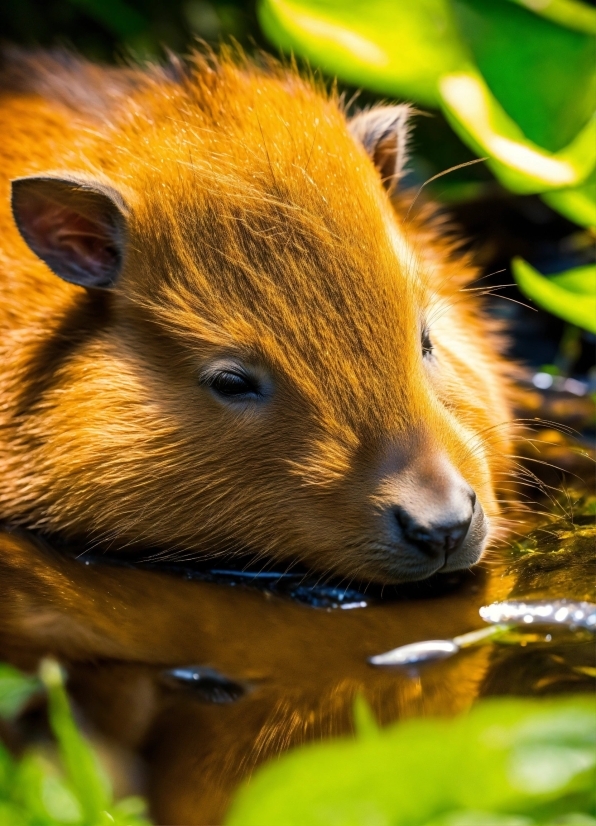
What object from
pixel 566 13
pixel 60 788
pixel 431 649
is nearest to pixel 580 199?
pixel 566 13

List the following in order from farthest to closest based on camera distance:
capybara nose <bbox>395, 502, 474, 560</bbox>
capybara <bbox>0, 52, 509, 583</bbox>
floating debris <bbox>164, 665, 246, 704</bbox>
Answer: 1. capybara <bbox>0, 52, 509, 583</bbox>
2. capybara nose <bbox>395, 502, 474, 560</bbox>
3. floating debris <bbox>164, 665, 246, 704</bbox>

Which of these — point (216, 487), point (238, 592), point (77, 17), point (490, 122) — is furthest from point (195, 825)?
point (77, 17)

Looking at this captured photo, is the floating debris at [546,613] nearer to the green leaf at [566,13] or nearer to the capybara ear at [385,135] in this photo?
the capybara ear at [385,135]

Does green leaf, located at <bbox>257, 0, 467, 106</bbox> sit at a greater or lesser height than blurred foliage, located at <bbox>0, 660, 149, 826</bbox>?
greater

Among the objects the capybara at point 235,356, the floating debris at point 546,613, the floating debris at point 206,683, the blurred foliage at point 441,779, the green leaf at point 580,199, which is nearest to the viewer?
the blurred foliage at point 441,779

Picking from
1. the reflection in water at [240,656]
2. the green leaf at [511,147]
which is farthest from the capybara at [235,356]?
the green leaf at [511,147]

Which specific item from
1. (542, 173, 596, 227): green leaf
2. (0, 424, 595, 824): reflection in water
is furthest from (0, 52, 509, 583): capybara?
(542, 173, 596, 227): green leaf

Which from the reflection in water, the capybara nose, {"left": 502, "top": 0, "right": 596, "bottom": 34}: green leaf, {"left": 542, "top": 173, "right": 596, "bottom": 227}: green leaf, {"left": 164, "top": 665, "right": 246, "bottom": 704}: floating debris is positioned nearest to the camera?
the reflection in water

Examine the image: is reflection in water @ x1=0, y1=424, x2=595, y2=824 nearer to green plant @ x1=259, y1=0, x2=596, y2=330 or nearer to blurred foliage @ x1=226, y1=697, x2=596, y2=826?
blurred foliage @ x1=226, y1=697, x2=596, y2=826
